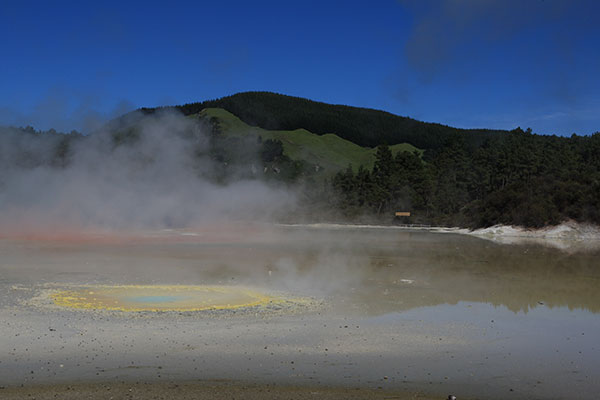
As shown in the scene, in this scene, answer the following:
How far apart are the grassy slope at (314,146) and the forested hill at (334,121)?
4436mm

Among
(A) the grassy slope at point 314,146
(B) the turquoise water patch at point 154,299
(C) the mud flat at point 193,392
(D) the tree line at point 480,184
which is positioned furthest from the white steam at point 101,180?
(A) the grassy slope at point 314,146

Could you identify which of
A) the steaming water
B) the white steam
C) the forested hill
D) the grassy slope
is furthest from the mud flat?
the forested hill

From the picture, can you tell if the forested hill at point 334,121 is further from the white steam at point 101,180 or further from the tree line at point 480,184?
the white steam at point 101,180

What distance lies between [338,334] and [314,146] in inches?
5769

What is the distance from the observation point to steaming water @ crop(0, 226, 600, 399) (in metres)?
7.40

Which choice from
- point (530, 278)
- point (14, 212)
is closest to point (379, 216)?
point (14, 212)

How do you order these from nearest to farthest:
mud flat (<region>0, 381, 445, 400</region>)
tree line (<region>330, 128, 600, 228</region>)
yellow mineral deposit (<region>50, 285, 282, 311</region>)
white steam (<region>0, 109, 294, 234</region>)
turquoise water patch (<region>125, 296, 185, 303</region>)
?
mud flat (<region>0, 381, 445, 400</region>) < yellow mineral deposit (<region>50, 285, 282, 311</region>) < turquoise water patch (<region>125, 296, 185, 303</region>) < white steam (<region>0, 109, 294, 234</region>) < tree line (<region>330, 128, 600, 228</region>)

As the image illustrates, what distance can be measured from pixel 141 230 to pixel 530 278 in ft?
88.1

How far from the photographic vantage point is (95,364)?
25.1 ft

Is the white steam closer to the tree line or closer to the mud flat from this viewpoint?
the mud flat

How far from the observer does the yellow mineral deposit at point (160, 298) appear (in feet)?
38.4

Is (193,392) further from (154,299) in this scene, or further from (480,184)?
(480,184)

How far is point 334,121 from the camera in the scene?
178 meters

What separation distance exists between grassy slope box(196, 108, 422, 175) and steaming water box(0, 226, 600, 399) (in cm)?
11949
